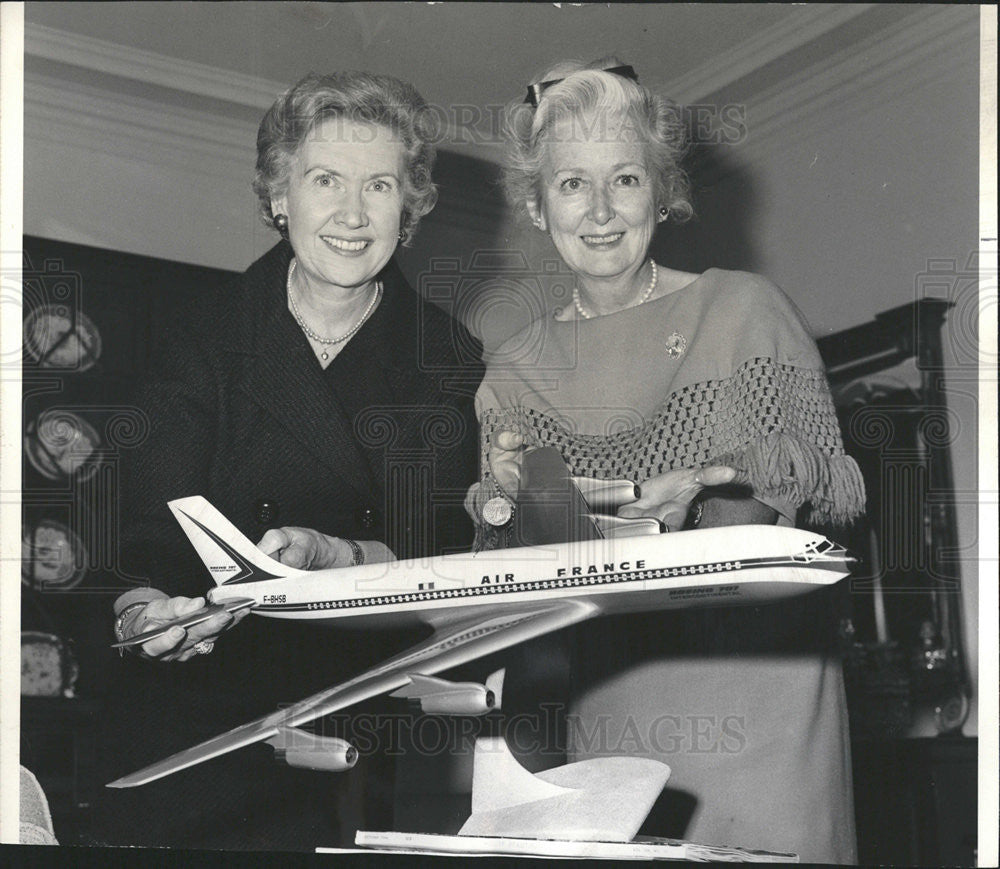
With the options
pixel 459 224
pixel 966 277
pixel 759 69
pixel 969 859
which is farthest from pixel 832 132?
pixel 969 859

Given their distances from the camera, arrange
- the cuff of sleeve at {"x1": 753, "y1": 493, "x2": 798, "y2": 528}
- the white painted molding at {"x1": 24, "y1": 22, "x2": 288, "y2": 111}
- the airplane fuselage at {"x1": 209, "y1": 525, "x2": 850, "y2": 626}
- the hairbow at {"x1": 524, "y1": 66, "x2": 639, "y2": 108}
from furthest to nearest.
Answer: the white painted molding at {"x1": 24, "y1": 22, "x2": 288, "y2": 111}, the hairbow at {"x1": 524, "y1": 66, "x2": 639, "y2": 108}, the cuff of sleeve at {"x1": 753, "y1": 493, "x2": 798, "y2": 528}, the airplane fuselage at {"x1": 209, "y1": 525, "x2": 850, "y2": 626}

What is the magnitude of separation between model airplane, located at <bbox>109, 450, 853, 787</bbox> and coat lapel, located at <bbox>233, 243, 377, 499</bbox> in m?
0.33

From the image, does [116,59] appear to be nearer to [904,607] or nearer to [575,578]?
[575,578]

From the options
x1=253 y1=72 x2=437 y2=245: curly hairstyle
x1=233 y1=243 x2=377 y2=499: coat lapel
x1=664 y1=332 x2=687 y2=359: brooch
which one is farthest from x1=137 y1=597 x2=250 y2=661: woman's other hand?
x1=664 y1=332 x2=687 y2=359: brooch

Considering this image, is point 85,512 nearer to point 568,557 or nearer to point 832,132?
point 568,557

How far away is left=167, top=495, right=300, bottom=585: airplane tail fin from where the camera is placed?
3.64 m

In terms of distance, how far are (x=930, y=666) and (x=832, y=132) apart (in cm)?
153

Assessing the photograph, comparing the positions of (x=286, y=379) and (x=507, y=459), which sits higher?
(x=286, y=379)

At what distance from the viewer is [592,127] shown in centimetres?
369

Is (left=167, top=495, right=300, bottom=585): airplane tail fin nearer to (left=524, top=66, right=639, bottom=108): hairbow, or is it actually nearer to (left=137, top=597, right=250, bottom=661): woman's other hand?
(left=137, top=597, right=250, bottom=661): woman's other hand

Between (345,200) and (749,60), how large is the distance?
1.27m

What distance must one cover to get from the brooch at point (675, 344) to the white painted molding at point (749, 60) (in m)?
0.69

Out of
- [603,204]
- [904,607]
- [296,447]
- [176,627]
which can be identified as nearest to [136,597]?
[176,627]

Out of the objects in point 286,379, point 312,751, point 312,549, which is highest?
point 286,379
